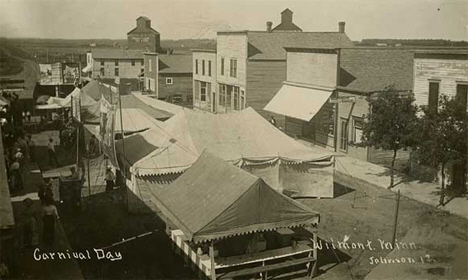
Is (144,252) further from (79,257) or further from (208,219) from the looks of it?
(208,219)

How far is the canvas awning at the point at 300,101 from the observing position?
2860cm

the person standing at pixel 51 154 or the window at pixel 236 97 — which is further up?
the window at pixel 236 97

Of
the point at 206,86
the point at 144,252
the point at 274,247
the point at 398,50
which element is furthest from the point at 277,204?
the point at 206,86

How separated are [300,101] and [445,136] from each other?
14419 mm

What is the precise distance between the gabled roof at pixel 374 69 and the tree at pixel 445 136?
32.4 ft

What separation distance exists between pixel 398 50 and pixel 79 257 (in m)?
23.9

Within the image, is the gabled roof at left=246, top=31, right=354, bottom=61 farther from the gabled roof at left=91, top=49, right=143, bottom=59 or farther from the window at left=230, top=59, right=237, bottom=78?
the gabled roof at left=91, top=49, right=143, bottom=59

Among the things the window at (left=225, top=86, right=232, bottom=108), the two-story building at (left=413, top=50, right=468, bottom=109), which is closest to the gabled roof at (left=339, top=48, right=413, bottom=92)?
the two-story building at (left=413, top=50, right=468, bottom=109)

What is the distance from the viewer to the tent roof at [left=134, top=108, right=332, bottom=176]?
57.4ft

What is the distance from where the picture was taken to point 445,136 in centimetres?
1658

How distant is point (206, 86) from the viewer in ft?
157

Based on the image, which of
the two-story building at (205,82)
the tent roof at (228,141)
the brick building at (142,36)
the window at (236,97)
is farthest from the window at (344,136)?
the brick building at (142,36)

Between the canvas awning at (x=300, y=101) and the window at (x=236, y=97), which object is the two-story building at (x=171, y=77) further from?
the canvas awning at (x=300, y=101)

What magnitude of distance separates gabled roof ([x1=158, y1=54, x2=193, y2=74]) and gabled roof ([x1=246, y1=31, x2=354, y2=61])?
18004 millimetres
